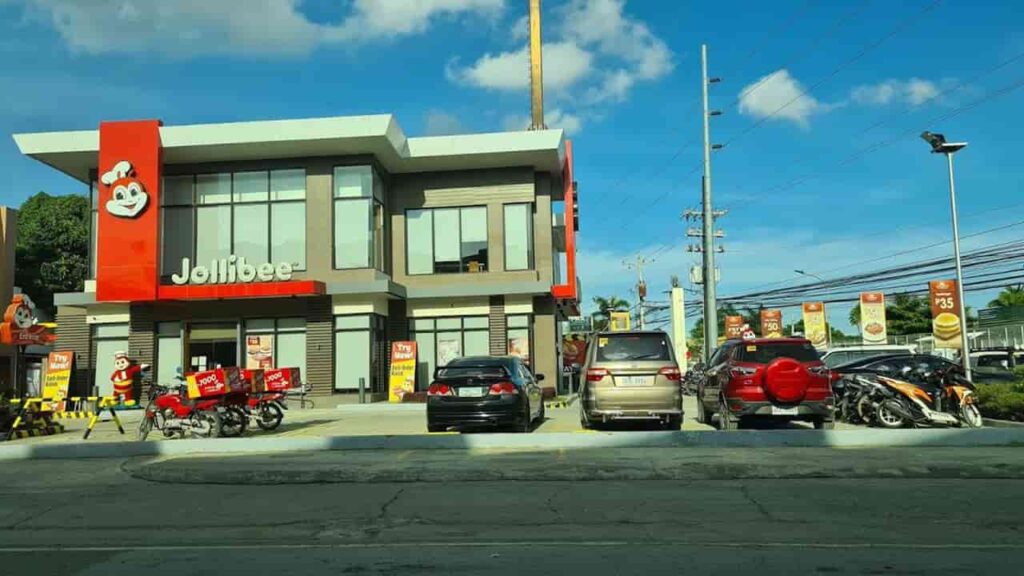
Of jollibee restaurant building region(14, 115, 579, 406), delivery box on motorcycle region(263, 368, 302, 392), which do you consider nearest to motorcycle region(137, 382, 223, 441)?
delivery box on motorcycle region(263, 368, 302, 392)

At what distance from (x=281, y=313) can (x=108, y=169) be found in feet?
23.9

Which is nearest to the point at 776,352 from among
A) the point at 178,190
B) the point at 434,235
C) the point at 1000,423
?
the point at 1000,423

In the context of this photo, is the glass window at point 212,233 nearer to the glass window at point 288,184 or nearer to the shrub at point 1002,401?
the glass window at point 288,184

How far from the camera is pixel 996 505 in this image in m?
8.23

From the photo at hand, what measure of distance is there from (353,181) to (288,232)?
2.87 meters

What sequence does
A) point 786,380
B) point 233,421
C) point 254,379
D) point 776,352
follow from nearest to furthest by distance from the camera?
point 786,380, point 776,352, point 233,421, point 254,379

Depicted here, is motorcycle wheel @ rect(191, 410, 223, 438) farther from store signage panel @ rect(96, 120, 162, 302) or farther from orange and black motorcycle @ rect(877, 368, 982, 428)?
store signage panel @ rect(96, 120, 162, 302)

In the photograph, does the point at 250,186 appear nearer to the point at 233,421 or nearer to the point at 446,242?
the point at 446,242

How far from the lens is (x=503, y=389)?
14.6 m

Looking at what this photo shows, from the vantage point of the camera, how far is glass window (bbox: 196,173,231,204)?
28.7 metres

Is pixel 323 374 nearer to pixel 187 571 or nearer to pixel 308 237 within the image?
pixel 308 237

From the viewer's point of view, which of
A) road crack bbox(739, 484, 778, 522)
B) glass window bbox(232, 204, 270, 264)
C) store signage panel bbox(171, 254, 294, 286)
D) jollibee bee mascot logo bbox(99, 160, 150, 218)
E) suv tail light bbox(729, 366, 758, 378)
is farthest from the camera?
glass window bbox(232, 204, 270, 264)

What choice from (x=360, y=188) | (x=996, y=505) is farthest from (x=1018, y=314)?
(x=996, y=505)

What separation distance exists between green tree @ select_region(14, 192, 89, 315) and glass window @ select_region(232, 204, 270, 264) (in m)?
20.9
